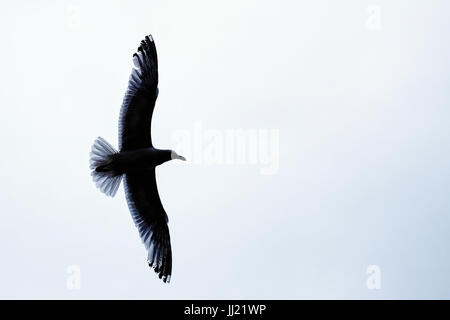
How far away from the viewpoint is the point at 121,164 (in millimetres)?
11250

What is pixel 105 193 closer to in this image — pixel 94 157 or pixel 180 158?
pixel 94 157

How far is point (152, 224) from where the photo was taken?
1205cm

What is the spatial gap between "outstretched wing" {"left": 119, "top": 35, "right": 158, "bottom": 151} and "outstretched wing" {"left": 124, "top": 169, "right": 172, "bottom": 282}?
0.95m

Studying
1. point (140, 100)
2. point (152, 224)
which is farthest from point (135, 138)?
point (152, 224)

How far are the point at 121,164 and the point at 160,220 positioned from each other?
129cm

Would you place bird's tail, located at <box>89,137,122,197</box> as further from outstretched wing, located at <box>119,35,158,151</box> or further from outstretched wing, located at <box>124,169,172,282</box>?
outstretched wing, located at <box>124,169,172,282</box>

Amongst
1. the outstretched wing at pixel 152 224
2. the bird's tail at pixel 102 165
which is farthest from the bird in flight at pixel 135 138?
the outstretched wing at pixel 152 224

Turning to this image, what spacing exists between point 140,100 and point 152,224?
210 centimetres

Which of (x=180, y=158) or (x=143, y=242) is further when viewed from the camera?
(x=143, y=242)

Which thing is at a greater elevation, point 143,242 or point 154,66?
point 154,66
